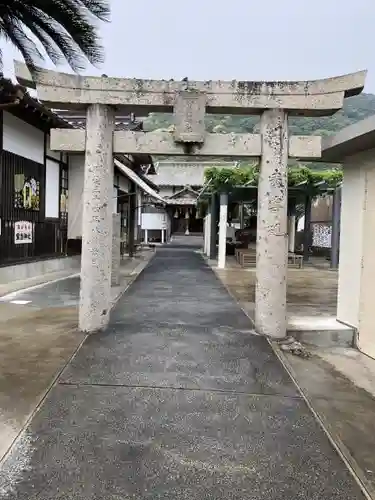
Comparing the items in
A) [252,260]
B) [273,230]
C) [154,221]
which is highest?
[154,221]

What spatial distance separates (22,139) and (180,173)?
32744 millimetres

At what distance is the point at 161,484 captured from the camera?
3.11 meters

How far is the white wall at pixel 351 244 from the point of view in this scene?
7676 mm

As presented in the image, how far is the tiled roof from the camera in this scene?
43.2 metres

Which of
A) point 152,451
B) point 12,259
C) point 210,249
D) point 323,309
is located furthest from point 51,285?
point 210,249

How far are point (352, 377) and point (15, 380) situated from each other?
3.91 m

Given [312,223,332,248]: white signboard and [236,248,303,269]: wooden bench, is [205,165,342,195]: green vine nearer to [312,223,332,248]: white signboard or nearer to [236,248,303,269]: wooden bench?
[236,248,303,269]: wooden bench

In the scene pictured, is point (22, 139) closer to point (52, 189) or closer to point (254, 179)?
point (52, 189)

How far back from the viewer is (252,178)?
18.3 m

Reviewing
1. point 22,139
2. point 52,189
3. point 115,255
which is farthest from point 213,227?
point 22,139

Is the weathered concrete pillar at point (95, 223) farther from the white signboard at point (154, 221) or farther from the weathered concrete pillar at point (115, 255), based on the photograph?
the white signboard at point (154, 221)

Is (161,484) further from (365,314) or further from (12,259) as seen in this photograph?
(12,259)

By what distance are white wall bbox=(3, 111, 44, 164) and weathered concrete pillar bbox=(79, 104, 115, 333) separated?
16.3 ft

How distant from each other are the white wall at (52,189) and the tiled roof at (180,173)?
27.4 metres
